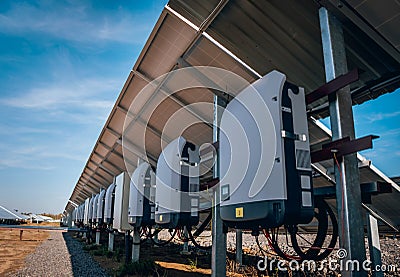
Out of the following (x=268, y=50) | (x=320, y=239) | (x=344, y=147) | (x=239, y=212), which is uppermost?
(x=268, y=50)

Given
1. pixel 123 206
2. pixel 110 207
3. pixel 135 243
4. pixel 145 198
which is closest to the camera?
pixel 145 198

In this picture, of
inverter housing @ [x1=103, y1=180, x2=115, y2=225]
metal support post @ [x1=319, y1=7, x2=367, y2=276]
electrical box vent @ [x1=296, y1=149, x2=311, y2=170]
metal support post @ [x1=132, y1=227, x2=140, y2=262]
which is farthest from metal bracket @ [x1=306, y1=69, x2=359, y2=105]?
inverter housing @ [x1=103, y1=180, x2=115, y2=225]

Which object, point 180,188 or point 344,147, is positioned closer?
point 344,147

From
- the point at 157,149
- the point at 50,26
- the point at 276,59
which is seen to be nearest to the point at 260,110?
the point at 276,59

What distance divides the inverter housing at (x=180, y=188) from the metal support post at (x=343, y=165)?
2522mm

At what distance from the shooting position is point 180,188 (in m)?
4.61

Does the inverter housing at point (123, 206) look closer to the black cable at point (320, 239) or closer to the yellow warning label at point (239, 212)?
the yellow warning label at point (239, 212)

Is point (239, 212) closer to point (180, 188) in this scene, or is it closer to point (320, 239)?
point (320, 239)

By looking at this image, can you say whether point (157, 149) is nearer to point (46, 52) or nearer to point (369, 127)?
point (46, 52)

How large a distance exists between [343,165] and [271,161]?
1.90 ft

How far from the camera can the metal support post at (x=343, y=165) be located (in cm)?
233

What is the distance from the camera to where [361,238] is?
2.35m

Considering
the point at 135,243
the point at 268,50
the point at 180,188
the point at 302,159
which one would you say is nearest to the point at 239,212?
the point at 302,159

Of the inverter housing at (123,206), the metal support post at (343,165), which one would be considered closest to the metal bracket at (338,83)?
the metal support post at (343,165)
